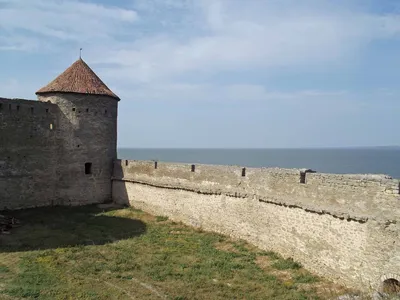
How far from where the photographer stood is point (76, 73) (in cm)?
2020

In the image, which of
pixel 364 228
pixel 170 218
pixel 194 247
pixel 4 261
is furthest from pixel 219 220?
pixel 4 261

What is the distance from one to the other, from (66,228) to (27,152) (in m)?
4.87

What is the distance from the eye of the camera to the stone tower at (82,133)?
19297mm

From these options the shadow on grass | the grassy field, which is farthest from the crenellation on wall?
the shadow on grass

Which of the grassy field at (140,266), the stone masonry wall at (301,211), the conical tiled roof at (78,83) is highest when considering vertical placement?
the conical tiled roof at (78,83)

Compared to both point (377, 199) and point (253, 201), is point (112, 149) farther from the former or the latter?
point (377, 199)

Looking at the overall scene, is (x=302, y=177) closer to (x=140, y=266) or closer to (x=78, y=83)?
(x=140, y=266)

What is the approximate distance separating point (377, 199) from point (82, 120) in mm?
14452

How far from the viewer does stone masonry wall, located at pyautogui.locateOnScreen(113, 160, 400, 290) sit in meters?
9.50

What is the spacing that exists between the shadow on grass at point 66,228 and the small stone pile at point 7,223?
239 millimetres

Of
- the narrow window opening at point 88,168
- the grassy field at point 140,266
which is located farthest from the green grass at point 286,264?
the narrow window opening at point 88,168

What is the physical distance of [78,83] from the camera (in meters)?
19.7

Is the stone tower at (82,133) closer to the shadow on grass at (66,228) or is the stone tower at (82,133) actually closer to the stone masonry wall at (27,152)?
the stone masonry wall at (27,152)

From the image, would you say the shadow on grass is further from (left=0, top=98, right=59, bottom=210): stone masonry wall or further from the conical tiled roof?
the conical tiled roof
